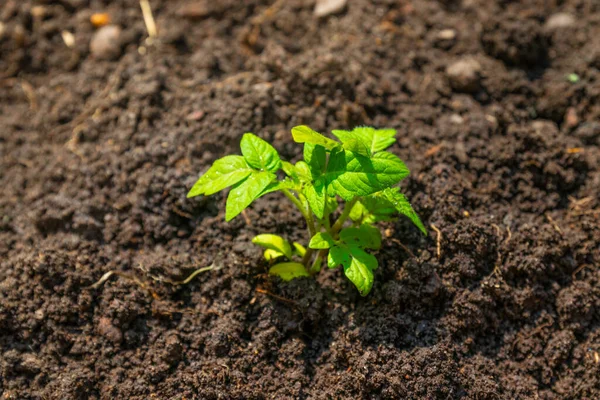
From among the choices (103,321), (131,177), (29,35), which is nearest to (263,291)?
(103,321)

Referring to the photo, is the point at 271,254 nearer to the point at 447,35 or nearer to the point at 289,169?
the point at 289,169

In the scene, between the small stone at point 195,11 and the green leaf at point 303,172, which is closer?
the green leaf at point 303,172

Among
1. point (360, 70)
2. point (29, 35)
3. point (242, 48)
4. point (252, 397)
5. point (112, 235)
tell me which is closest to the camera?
point (252, 397)

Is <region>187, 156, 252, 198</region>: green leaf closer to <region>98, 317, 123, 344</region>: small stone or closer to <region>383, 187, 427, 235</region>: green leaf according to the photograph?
<region>383, 187, 427, 235</region>: green leaf

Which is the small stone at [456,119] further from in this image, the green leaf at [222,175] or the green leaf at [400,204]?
the green leaf at [222,175]

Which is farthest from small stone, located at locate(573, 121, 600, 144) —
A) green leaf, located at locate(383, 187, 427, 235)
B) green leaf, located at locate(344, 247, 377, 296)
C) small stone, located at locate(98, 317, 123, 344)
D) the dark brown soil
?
small stone, located at locate(98, 317, 123, 344)

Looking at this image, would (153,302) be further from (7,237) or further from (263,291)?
→ (7,237)

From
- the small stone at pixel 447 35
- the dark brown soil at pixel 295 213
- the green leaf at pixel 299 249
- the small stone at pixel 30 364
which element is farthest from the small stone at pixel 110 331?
the small stone at pixel 447 35
